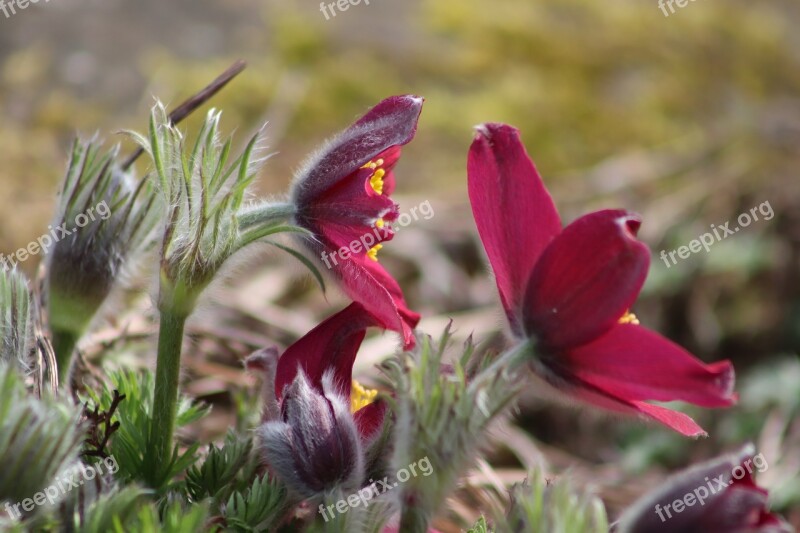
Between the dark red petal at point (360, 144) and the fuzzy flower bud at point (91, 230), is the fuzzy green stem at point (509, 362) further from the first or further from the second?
the fuzzy flower bud at point (91, 230)

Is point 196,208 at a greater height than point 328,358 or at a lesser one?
greater

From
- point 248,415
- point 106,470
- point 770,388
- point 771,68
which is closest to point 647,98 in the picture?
point 771,68

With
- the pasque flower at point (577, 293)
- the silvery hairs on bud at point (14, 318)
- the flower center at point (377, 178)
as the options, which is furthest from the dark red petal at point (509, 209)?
the silvery hairs on bud at point (14, 318)

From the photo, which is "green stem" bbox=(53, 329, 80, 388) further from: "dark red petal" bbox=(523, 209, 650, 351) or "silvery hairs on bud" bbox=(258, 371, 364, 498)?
"dark red petal" bbox=(523, 209, 650, 351)

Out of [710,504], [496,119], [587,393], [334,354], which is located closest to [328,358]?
[334,354]

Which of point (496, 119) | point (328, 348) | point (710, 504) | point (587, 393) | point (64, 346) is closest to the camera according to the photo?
point (710, 504)

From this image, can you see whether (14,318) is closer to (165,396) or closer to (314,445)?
(165,396)

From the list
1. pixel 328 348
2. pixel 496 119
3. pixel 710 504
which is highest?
pixel 328 348

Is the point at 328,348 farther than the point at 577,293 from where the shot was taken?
Yes
